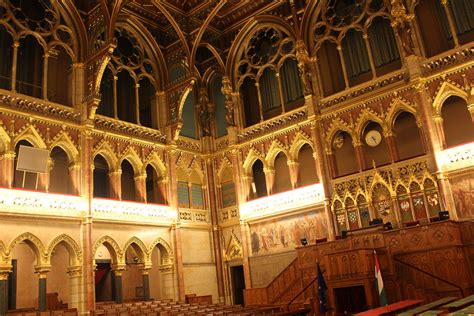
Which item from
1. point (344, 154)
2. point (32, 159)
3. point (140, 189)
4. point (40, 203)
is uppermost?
point (32, 159)

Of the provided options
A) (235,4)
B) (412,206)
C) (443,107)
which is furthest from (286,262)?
(235,4)

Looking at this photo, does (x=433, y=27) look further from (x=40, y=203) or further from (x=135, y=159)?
(x=40, y=203)

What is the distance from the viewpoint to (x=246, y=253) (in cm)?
2294

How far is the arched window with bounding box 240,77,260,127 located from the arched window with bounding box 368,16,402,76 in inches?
277

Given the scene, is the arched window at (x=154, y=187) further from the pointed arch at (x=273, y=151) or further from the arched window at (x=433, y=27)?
the arched window at (x=433, y=27)

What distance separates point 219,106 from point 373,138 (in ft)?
31.4

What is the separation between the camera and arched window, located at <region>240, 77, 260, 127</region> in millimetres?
25625

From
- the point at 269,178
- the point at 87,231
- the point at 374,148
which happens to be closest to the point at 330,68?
the point at 374,148

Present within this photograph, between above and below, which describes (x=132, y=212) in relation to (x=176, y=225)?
above

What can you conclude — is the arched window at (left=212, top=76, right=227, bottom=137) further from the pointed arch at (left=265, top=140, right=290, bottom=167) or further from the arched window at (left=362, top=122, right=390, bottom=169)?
the arched window at (left=362, top=122, right=390, bottom=169)

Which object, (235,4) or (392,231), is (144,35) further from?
(392,231)

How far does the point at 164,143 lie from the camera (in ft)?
77.8

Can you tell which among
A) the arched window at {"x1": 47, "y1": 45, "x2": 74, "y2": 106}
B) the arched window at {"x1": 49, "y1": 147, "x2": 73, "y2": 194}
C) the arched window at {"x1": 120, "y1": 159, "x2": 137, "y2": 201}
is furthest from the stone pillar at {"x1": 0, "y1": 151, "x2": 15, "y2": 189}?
the arched window at {"x1": 120, "y1": 159, "x2": 137, "y2": 201}

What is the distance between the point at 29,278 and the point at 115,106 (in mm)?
9174
